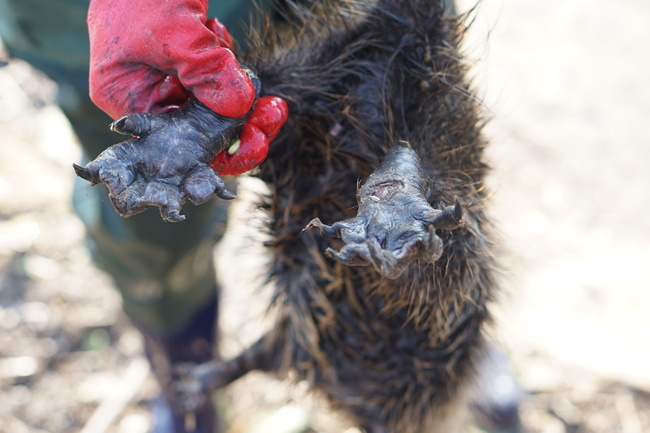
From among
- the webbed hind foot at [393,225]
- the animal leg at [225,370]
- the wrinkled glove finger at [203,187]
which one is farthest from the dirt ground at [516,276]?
the wrinkled glove finger at [203,187]

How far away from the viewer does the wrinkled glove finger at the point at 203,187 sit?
1202 millimetres

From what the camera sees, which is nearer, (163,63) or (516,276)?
(163,63)

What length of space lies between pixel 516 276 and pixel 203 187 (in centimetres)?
118

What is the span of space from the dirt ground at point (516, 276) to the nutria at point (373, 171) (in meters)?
0.21

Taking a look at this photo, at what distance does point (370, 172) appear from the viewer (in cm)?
167

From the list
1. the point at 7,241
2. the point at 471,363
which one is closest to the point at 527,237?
the point at 471,363

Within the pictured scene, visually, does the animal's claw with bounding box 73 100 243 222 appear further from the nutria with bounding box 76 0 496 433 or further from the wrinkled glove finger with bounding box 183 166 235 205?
the nutria with bounding box 76 0 496 433

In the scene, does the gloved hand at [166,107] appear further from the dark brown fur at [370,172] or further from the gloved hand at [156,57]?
the dark brown fur at [370,172]

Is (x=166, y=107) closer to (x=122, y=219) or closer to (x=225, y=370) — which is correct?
(x=122, y=219)

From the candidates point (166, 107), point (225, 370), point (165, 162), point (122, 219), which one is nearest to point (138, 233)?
point (122, 219)

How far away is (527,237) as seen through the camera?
11.0ft

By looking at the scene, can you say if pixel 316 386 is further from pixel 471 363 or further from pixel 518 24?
pixel 518 24

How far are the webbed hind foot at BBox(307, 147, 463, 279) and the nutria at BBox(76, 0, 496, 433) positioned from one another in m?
0.08

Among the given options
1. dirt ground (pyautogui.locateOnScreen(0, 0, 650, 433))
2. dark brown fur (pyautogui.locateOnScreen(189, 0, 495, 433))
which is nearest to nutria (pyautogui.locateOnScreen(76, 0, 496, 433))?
dark brown fur (pyautogui.locateOnScreen(189, 0, 495, 433))
